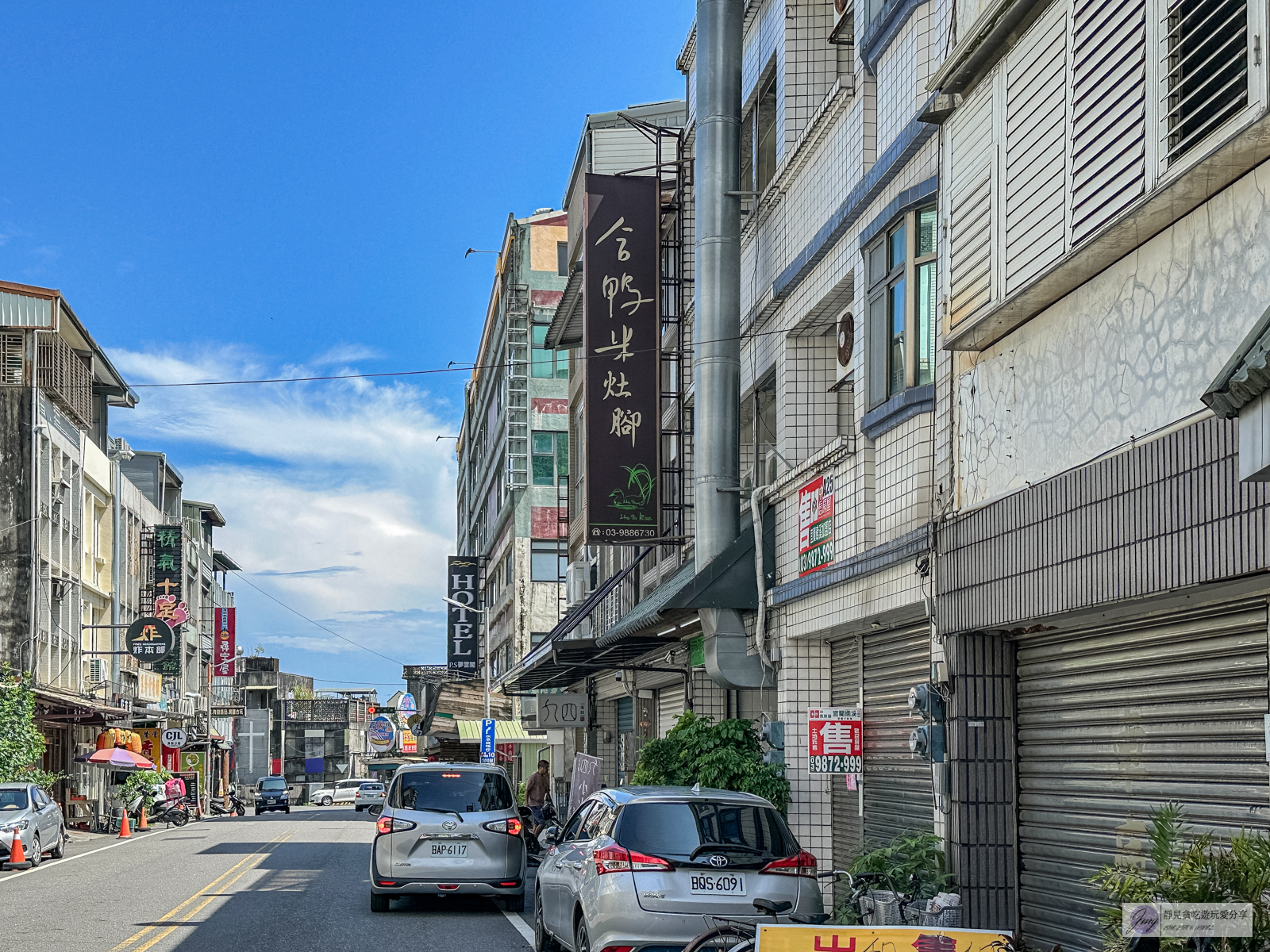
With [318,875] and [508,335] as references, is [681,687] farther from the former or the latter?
[508,335]

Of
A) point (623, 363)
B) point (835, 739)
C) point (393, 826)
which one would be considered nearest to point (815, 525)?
point (835, 739)

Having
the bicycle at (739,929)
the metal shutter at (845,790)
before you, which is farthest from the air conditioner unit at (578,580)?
the bicycle at (739,929)

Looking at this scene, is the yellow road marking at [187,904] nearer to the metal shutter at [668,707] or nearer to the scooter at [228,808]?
the metal shutter at [668,707]

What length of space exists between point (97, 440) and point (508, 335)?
17402 millimetres

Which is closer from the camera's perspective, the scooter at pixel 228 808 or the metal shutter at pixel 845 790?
the metal shutter at pixel 845 790

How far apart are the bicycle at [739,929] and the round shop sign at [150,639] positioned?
4599 cm

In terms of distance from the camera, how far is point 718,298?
61.4ft

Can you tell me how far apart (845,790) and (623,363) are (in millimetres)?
8108

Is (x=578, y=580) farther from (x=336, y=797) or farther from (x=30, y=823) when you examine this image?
(x=336, y=797)

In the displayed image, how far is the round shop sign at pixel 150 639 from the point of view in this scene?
2108 inches

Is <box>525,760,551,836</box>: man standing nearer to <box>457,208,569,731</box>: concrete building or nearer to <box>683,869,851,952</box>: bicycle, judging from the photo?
<box>683,869,851,952</box>: bicycle

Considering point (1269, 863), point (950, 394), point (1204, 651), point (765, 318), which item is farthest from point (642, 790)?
point (765, 318)

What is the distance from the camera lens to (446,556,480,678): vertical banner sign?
68.7 meters

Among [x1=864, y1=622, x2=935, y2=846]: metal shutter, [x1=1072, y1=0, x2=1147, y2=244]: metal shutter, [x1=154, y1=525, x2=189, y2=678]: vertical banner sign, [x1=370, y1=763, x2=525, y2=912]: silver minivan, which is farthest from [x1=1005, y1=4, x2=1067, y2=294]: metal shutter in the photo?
[x1=154, y1=525, x2=189, y2=678]: vertical banner sign
